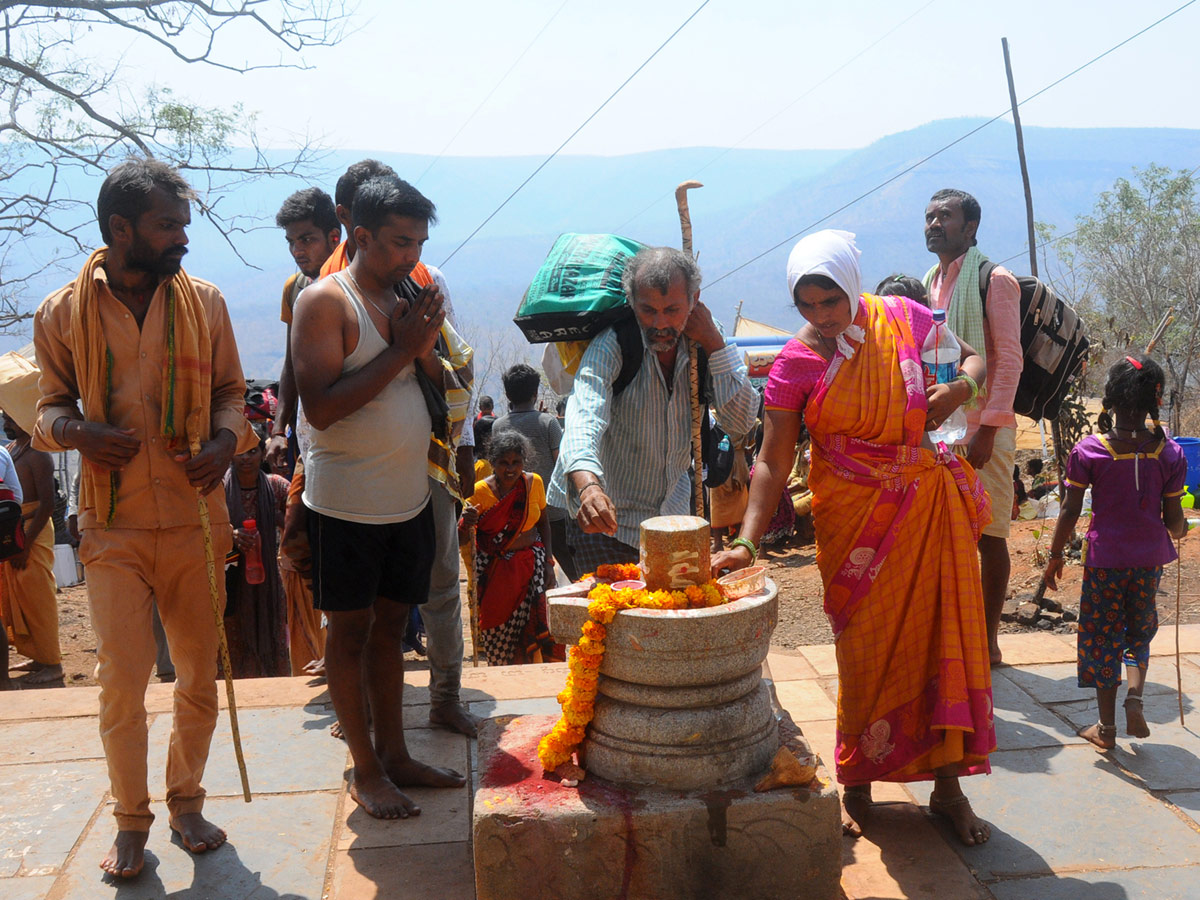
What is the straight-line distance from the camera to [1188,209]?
28.2 m

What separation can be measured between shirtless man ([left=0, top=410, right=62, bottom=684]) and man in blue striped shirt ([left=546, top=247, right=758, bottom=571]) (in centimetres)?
477

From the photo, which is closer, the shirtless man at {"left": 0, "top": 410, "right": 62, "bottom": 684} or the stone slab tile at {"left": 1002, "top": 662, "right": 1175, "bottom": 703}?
the stone slab tile at {"left": 1002, "top": 662, "right": 1175, "bottom": 703}

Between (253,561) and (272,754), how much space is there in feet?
6.13

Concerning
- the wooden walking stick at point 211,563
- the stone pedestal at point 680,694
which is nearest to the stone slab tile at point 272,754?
the wooden walking stick at point 211,563

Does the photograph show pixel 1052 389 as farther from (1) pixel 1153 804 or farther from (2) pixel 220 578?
(2) pixel 220 578

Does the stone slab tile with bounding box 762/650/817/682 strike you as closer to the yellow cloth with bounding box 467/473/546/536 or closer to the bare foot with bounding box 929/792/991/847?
the bare foot with bounding box 929/792/991/847

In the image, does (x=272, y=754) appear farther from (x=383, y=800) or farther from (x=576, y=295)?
(x=576, y=295)

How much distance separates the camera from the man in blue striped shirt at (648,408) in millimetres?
3447

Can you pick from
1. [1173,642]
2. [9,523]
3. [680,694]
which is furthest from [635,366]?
[9,523]

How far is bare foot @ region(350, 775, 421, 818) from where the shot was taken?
11.4 ft

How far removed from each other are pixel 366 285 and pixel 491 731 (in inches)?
61.1

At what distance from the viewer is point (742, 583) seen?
294 cm

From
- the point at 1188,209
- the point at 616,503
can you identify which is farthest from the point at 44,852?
the point at 1188,209

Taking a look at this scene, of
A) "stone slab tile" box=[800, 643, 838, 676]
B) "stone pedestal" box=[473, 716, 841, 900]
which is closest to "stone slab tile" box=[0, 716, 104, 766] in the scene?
"stone pedestal" box=[473, 716, 841, 900]
